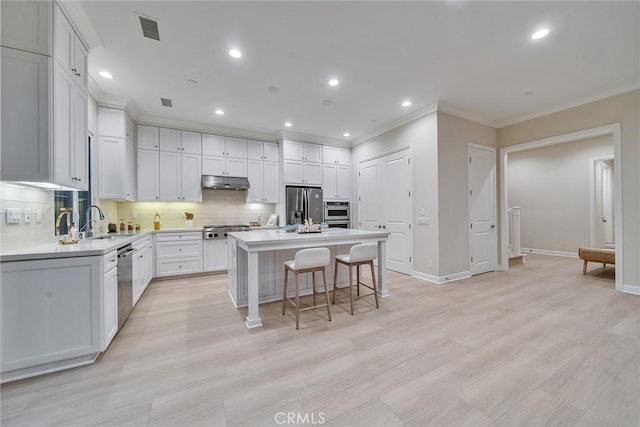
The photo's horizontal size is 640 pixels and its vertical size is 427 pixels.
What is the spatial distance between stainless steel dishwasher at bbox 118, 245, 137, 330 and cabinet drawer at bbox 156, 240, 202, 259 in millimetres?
1469

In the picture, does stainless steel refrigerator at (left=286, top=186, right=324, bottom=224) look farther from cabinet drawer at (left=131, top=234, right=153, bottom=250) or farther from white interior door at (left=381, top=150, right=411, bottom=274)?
cabinet drawer at (left=131, top=234, right=153, bottom=250)

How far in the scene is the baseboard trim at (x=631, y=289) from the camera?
132 inches

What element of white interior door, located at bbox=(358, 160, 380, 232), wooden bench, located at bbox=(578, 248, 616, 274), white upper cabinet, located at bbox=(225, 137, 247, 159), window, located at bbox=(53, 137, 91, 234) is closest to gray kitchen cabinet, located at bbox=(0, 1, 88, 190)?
window, located at bbox=(53, 137, 91, 234)

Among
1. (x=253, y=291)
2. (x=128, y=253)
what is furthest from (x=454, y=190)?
(x=128, y=253)

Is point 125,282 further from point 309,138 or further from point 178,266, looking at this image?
point 309,138

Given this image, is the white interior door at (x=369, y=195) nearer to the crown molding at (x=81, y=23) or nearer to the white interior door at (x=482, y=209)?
the white interior door at (x=482, y=209)

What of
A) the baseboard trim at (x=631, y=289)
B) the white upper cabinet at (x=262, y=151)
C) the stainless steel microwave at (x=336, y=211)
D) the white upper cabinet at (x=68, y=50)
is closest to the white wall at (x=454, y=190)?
the baseboard trim at (x=631, y=289)

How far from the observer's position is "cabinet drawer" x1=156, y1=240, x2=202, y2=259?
4266 millimetres

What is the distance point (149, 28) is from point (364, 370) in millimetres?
3555

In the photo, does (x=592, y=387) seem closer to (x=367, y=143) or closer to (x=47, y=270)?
(x=47, y=270)

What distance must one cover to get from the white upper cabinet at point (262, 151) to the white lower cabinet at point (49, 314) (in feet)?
12.2

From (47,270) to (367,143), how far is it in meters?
5.32

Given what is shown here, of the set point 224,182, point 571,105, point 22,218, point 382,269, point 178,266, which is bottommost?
point 178,266

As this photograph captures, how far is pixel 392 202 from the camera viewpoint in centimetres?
486
